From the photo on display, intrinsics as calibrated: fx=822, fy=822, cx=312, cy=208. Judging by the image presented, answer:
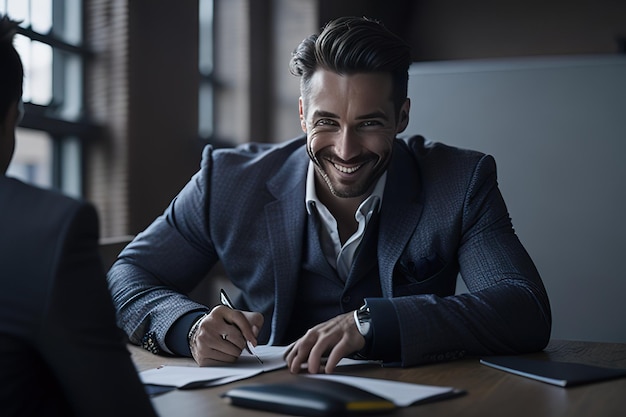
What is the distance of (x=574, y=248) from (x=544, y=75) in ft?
2.34

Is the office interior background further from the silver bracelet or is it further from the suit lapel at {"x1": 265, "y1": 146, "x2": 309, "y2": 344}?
the silver bracelet

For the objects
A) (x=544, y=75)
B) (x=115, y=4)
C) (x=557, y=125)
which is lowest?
(x=557, y=125)

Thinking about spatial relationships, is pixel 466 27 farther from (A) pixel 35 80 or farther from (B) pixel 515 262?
(B) pixel 515 262

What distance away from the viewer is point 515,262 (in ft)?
6.39

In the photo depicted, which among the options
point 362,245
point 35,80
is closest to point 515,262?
point 362,245

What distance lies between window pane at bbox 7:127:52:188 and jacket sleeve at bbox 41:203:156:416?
8.64ft

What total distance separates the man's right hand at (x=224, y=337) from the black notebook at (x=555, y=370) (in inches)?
18.7

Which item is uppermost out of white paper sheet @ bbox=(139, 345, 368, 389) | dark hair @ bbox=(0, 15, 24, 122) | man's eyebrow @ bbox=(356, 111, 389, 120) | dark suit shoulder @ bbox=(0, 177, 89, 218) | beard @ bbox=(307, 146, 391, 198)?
dark hair @ bbox=(0, 15, 24, 122)

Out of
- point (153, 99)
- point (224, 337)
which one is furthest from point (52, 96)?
point (224, 337)

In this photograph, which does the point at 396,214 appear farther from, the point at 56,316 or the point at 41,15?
the point at 41,15

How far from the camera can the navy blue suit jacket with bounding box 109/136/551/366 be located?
6.02ft

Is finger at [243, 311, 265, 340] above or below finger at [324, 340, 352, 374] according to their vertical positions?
above

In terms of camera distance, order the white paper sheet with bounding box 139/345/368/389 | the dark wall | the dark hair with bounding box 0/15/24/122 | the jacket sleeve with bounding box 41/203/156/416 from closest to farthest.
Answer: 1. the jacket sleeve with bounding box 41/203/156/416
2. the dark hair with bounding box 0/15/24/122
3. the white paper sheet with bounding box 139/345/368/389
4. the dark wall

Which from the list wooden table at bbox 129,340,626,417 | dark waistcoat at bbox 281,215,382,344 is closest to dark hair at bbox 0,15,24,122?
wooden table at bbox 129,340,626,417
